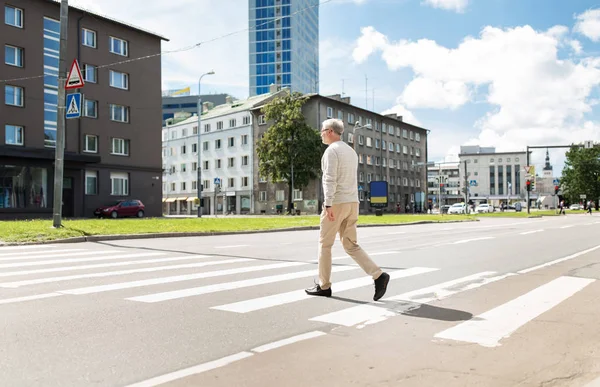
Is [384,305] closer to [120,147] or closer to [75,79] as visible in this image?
[75,79]

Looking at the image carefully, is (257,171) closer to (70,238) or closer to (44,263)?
(70,238)

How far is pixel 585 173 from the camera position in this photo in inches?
3590

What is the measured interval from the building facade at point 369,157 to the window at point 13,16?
30.2 m

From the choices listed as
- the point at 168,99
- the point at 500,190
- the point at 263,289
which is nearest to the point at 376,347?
the point at 263,289

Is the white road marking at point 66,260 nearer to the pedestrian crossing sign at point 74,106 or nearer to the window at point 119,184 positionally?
the pedestrian crossing sign at point 74,106

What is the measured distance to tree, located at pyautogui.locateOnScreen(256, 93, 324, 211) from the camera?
57.0m

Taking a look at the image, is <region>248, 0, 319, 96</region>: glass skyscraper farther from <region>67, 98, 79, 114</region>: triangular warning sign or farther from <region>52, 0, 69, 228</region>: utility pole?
<region>67, 98, 79, 114</region>: triangular warning sign

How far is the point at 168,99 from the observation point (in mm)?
111500

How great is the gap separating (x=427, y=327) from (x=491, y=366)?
107 centimetres

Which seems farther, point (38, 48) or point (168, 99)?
point (168, 99)

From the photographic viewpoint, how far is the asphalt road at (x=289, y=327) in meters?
3.39

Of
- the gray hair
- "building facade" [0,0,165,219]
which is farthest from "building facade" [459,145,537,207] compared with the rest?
the gray hair

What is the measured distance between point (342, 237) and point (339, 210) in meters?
0.36

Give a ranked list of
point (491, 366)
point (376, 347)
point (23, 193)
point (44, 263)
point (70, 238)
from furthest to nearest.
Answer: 1. point (23, 193)
2. point (70, 238)
3. point (44, 263)
4. point (376, 347)
5. point (491, 366)
